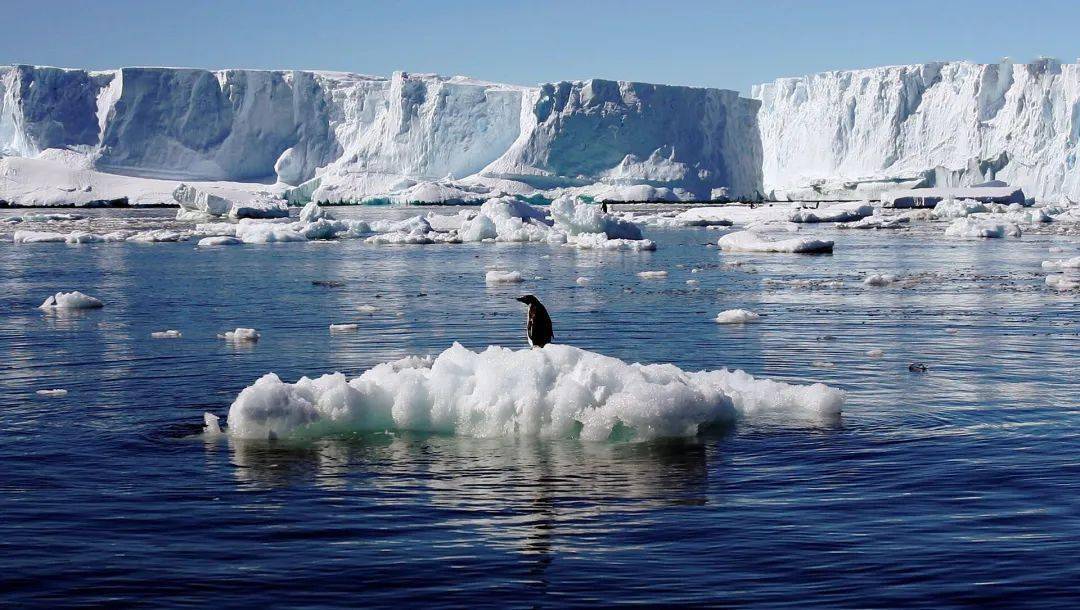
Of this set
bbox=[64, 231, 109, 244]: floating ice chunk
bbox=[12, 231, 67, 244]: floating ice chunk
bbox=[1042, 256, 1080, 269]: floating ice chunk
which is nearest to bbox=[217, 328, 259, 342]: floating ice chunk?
bbox=[1042, 256, 1080, 269]: floating ice chunk

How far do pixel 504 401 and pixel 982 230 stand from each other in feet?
123

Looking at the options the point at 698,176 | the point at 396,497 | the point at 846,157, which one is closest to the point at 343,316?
the point at 396,497

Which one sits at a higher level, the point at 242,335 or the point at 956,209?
the point at 956,209

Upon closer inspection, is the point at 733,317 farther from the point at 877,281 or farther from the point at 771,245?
the point at 771,245

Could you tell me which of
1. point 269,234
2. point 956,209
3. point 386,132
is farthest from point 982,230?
point 386,132

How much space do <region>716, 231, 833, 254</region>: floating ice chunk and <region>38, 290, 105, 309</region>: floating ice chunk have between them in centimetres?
1952

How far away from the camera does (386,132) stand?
9406cm

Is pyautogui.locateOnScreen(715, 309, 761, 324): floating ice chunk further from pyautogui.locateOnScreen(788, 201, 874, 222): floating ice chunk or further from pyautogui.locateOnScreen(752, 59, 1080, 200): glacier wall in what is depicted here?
pyautogui.locateOnScreen(752, 59, 1080, 200): glacier wall

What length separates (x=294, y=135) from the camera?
101375mm

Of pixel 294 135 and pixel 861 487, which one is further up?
pixel 294 135

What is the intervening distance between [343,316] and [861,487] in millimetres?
12201

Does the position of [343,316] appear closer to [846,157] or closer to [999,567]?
[999,567]

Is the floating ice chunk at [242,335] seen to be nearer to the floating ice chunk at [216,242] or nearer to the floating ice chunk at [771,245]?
the floating ice chunk at [771,245]

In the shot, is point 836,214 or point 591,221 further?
point 836,214
